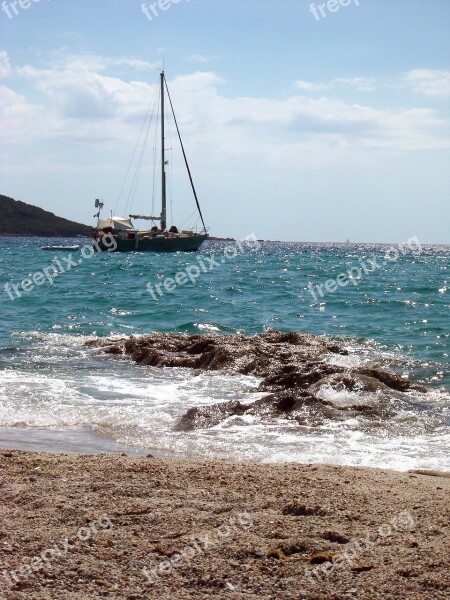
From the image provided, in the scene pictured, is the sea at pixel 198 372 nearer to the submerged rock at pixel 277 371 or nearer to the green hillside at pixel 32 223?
the submerged rock at pixel 277 371

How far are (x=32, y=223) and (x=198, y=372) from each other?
14207cm

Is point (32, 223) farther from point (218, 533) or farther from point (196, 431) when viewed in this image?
point (218, 533)

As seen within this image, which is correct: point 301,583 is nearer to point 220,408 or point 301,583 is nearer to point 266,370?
point 220,408

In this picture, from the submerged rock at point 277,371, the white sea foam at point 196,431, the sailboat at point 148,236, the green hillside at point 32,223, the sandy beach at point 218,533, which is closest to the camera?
the sandy beach at point 218,533

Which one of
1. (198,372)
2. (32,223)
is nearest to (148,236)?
(198,372)

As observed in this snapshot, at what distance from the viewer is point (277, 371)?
37.6 feet

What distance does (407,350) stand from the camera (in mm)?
14938

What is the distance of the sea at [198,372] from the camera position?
748 cm

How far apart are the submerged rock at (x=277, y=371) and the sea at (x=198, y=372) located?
21cm

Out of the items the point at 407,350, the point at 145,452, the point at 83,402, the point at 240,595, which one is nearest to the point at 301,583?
the point at 240,595

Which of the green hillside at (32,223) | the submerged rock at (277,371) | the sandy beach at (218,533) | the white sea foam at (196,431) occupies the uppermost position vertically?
the green hillside at (32,223)

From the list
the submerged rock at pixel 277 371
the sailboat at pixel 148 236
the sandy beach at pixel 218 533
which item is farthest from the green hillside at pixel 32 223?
the sandy beach at pixel 218 533

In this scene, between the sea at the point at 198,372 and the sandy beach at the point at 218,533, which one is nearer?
the sandy beach at the point at 218,533

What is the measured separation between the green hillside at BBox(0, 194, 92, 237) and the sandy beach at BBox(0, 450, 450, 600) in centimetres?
14160
